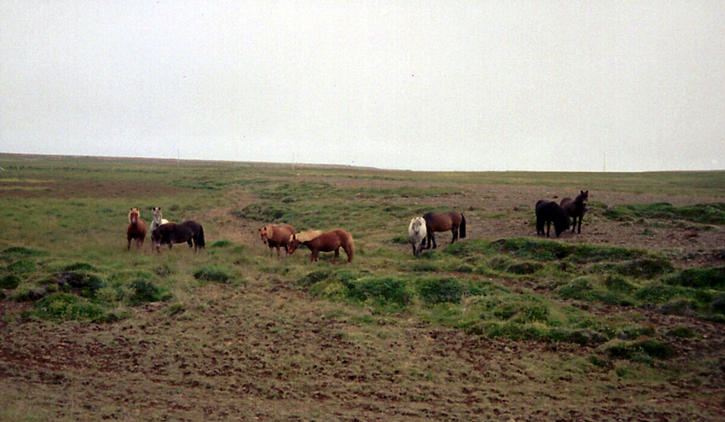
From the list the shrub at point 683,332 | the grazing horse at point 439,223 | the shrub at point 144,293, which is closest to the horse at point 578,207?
the grazing horse at point 439,223

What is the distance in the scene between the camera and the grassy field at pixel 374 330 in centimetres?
729

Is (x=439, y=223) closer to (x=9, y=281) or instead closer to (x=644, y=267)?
(x=644, y=267)

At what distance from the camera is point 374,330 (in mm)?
10641

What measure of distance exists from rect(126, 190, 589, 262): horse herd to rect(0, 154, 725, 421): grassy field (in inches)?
22.5

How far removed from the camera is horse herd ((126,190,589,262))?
16.8m

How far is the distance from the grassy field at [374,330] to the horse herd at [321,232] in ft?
1.88

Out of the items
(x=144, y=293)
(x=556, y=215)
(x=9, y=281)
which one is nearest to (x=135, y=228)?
(x=9, y=281)

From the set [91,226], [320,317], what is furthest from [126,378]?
[91,226]

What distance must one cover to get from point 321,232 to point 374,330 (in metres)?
7.11

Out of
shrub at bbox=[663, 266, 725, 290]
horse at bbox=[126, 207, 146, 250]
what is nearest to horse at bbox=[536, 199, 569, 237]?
shrub at bbox=[663, 266, 725, 290]

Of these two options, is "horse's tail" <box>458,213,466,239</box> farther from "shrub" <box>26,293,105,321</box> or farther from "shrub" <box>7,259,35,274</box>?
"shrub" <box>7,259,35,274</box>

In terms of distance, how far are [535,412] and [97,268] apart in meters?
12.4

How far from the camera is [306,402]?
23.9ft

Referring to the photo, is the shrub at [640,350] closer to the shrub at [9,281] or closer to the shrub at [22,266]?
the shrub at [9,281]
